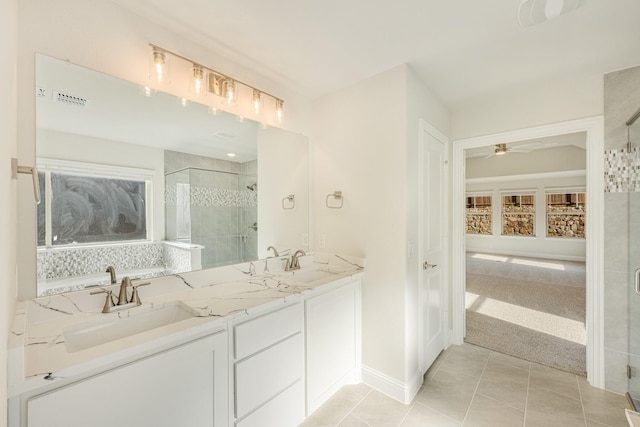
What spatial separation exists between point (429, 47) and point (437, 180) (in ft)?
3.88

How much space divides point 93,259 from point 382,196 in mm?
1950

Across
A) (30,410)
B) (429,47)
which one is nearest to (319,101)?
(429,47)

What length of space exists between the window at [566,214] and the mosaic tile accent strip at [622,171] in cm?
657

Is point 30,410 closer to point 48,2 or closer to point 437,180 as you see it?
point 48,2

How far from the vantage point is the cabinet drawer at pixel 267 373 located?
1425mm

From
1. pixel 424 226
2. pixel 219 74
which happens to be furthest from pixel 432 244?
pixel 219 74

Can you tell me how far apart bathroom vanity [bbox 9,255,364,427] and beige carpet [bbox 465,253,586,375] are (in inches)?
76.0

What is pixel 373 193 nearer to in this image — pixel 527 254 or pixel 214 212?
pixel 214 212

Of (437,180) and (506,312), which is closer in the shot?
(437,180)

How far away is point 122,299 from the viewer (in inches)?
55.8

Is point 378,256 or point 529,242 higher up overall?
point 378,256

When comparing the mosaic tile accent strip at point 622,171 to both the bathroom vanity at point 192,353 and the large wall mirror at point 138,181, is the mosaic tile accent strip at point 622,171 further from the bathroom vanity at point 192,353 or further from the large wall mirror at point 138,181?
the large wall mirror at point 138,181

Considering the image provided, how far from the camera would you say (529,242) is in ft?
24.9

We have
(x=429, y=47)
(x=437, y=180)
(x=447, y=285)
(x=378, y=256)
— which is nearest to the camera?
(x=429, y=47)
